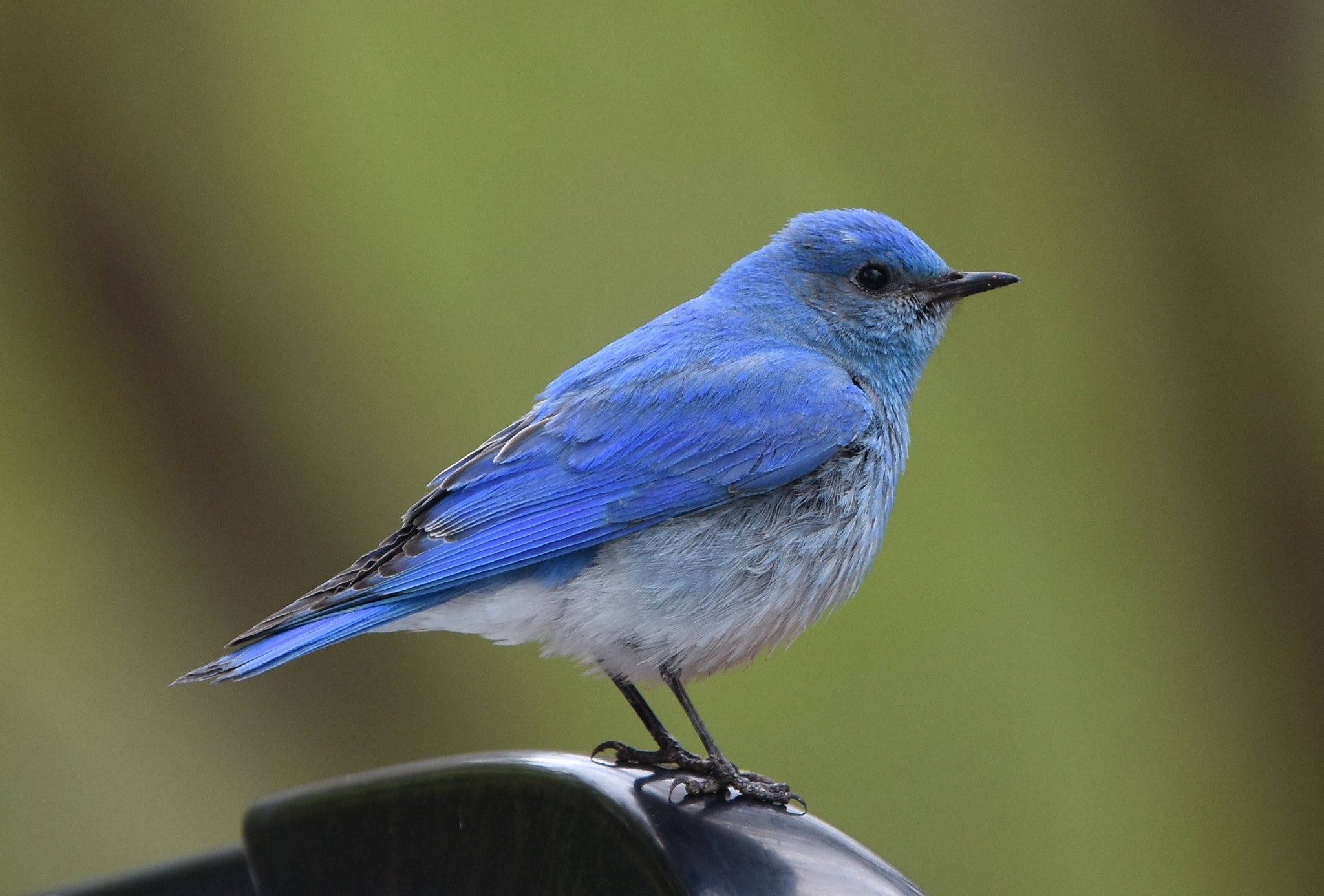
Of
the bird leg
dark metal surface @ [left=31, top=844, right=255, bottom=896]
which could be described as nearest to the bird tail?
dark metal surface @ [left=31, top=844, right=255, bottom=896]

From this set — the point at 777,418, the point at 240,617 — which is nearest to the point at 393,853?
the point at 777,418

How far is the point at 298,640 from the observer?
9.03 ft

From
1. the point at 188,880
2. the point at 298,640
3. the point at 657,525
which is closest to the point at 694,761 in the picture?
the point at 657,525

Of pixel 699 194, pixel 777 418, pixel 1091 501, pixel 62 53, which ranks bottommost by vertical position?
pixel 1091 501

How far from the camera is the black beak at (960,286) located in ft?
Result: 12.1

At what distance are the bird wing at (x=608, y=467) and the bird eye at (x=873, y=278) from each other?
415mm

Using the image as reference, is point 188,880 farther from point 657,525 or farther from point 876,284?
point 876,284

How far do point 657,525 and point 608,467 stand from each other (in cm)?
18

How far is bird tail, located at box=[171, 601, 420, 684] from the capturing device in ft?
8.59

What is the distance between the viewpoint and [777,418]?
3.26 m

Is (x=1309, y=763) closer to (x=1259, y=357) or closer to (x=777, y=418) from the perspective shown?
(x=1259, y=357)

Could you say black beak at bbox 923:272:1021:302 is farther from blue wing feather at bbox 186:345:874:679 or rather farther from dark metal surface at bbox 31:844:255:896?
dark metal surface at bbox 31:844:255:896

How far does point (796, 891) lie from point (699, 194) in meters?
3.45

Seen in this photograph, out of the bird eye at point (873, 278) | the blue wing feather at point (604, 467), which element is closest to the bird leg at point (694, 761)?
the blue wing feather at point (604, 467)
